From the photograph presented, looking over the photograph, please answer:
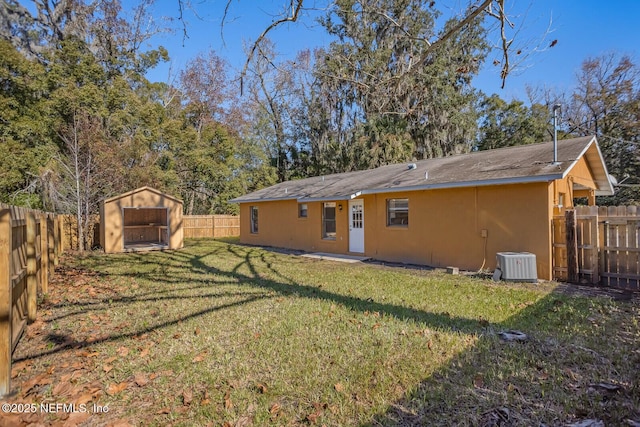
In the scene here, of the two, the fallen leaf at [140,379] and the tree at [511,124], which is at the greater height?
the tree at [511,124]

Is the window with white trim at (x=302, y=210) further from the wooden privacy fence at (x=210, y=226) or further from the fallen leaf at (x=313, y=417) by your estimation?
the fallen leaf at (x=313, y=417)

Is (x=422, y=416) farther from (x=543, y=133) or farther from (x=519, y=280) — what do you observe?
(x=543, y=133)

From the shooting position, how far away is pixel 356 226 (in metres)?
13.3

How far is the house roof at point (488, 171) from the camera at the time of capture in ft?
28.0

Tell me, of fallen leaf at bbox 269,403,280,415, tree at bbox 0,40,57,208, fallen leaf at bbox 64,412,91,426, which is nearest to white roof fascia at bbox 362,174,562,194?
fallen leaf at bbox 269,403,280,415

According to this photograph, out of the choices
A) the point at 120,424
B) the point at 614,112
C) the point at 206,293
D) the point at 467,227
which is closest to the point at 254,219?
the point at 467,227

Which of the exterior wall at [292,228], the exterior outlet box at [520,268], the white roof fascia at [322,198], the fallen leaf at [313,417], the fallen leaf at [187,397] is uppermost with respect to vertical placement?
the white roof fascia at [322,198]

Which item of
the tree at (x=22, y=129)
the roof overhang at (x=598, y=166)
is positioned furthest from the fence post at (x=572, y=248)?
the tree at (x=22, y=129)

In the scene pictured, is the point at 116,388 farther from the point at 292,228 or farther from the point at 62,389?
the point at 292,228

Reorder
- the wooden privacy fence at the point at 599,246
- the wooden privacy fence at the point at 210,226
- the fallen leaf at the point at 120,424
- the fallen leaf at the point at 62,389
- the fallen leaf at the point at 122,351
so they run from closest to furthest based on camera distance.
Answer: the fallen leaf at the point at 120,424 < the fallen leaf at the point at 62,389 < the fallen leaf at the point at 122,351 < the wooden privacy fence at the point at 599,246 < the wooden privacy fence at the point at 210,226

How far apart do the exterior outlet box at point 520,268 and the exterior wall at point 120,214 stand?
13.4 meters

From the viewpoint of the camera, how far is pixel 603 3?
6.58 metres

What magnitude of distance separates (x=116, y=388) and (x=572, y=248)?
905 cm

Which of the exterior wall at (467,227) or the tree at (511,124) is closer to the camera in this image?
the exterior wall at (467,227)
